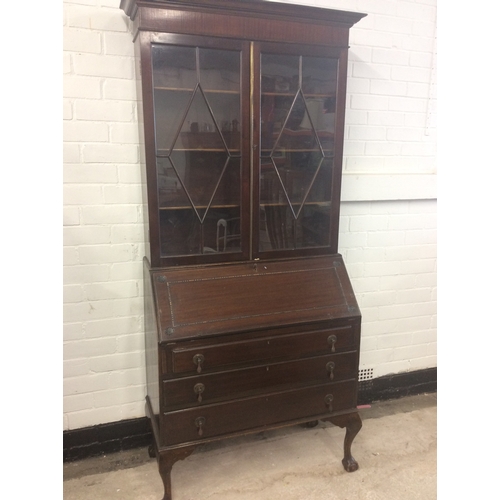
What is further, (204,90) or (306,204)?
(306,204)

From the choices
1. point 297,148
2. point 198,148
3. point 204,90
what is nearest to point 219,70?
point 204,90

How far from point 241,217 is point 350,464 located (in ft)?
4.31

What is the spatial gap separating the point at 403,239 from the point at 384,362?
30.6 inches

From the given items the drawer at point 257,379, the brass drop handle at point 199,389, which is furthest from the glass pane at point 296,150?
the brass drop handle at point 199,389

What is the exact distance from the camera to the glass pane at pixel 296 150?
1.82 meters

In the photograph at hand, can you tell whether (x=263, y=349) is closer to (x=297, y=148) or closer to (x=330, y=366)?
(x=330, y=366)

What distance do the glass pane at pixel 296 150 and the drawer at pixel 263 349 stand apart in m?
0.40

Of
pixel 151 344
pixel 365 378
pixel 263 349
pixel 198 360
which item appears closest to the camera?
pixel 198 360

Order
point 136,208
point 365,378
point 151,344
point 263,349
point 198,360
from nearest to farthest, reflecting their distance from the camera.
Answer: point 198,360 < point 263,349 < point 151,344 < point 136,208 < point 365,378

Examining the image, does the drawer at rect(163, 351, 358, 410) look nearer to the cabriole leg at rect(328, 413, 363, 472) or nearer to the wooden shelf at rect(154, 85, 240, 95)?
the cabriole leg at rect(328, 413, 363, 472)

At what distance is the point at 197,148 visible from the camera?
1774 millimetres
